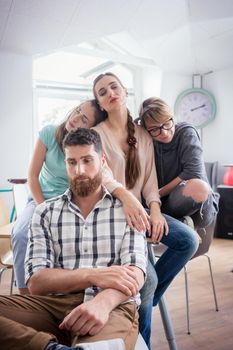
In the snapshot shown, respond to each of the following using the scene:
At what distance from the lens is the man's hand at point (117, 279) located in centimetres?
120

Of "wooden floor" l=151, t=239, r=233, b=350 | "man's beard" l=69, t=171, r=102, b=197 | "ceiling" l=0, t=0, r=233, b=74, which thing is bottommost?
"wooden floor" l=151, t=239, r=233, b=350

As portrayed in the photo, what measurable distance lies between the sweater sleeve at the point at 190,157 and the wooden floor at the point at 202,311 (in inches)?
43.4

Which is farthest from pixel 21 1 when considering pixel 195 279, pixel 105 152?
pixel 195 279

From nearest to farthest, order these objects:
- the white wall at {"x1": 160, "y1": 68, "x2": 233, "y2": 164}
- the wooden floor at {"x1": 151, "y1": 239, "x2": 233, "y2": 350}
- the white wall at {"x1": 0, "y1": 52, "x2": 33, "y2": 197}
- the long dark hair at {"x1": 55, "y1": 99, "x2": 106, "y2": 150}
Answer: the long dark hair at {"x1": 55, "y1": 99, "x2": 106, "y2": 150}, the wooden floor at {"x1": 151, "y1": 239, "x2": 233, "y2": 350}, the white wall at {"x1": 0, "y1": 52, "x2": 33, "y2": 197}, the white wall at {"x1": 160, "y1": 68, "x2": 233, "y2": 164}

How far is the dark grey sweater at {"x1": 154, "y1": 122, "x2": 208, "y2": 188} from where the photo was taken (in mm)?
1684

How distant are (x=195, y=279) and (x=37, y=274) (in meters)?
2.20

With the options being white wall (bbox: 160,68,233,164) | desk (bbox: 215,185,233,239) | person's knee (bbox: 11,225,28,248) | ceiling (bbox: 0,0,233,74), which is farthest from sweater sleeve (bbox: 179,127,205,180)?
white wall (bbox: 160,68,233,164)

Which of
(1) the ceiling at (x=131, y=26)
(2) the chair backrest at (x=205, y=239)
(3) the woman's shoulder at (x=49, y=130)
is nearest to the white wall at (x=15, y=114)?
(1) the ceiling at (x=131, y=26)

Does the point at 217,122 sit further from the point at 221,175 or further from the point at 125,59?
the point at 125,59

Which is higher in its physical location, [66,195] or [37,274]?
[66,195]

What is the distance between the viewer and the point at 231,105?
4789 millimetres

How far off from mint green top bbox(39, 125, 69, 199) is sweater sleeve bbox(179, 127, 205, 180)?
2.15 ft

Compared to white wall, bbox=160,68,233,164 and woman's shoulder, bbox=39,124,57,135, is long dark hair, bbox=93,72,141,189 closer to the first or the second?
woman's shoulder, bbox=39,124,57,135

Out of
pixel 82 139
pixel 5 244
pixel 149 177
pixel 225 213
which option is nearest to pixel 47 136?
pixel 82 139
